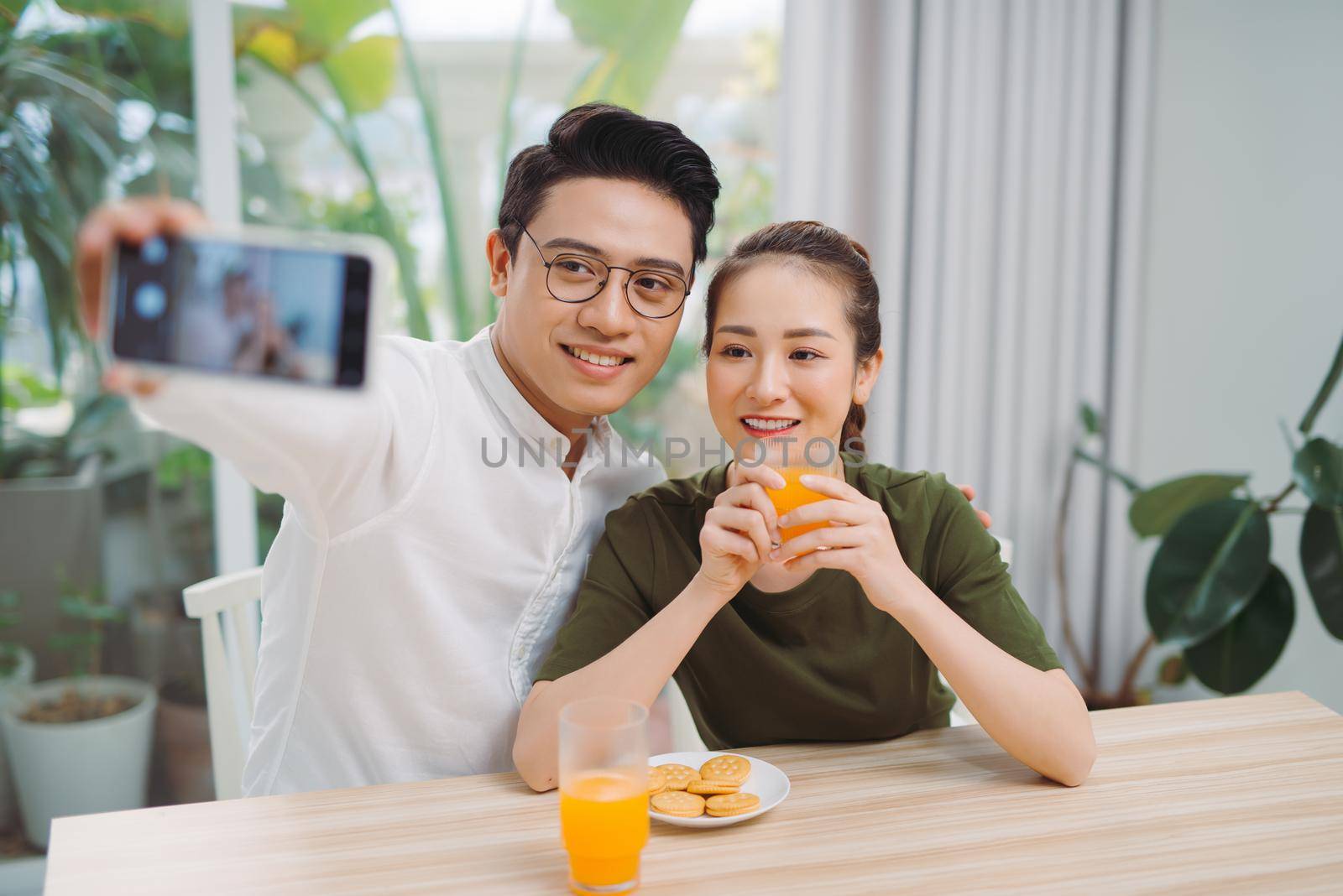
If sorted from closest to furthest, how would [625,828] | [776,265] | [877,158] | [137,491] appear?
[625,828] → [776,265] → [137,491] → [877,158]

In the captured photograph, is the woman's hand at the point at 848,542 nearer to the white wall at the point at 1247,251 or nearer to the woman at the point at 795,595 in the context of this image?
the woman at the point at 795,595

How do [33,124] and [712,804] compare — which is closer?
[712,804]

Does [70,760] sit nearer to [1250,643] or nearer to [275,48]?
[275,48]

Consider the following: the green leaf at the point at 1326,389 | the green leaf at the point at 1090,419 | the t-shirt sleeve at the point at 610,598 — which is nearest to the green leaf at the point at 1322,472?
the green leaf at the point at 1326,389

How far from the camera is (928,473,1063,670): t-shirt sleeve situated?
133cm

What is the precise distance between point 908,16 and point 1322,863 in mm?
2466

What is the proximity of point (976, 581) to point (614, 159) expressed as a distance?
0.79 metres

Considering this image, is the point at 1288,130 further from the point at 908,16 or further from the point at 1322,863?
the point at 1322,863

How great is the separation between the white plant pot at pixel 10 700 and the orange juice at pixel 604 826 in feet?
7.92

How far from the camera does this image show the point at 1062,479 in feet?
10.4

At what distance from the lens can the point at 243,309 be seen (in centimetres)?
72

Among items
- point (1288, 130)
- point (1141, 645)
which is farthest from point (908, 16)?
point (1141, 645)

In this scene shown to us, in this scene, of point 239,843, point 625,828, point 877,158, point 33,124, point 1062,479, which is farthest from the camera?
point 1062,479

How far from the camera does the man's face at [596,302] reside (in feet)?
4.58
